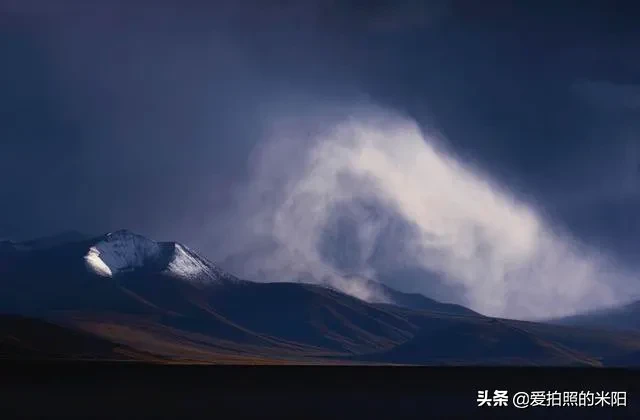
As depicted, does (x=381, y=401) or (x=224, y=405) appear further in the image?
(x=381, y=401)

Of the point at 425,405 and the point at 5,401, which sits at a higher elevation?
the point at 425,405

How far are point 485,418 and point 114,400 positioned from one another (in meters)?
53.7

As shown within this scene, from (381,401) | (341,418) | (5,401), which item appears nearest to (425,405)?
(381,401)

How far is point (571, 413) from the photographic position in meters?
103

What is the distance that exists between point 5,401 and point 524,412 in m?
61.1

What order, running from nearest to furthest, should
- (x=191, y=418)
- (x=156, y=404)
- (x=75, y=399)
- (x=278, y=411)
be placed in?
(x=191, y=418) → (x=278, y=411) → (x=156, y=404) → (x=75, y=399)

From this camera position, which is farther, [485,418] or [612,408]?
[612,408]

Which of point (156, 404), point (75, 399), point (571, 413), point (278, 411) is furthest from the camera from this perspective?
point (75, 399)

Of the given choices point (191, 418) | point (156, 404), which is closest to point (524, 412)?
point (191, 418)

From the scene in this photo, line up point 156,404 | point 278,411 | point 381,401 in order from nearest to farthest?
point 278,411 → point 156,404 → point 381,401

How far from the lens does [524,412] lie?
4104 inches

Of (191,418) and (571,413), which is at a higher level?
(571,413)

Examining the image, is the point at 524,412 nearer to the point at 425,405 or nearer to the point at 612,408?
the point at 612,408

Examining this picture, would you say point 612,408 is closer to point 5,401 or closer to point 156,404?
point 156,404
